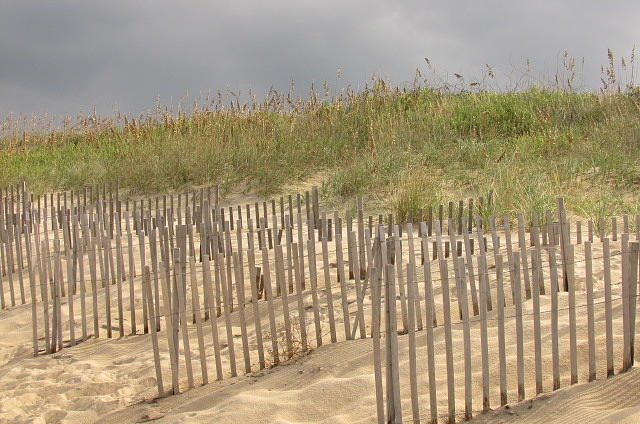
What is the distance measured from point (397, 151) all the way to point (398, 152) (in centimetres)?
6

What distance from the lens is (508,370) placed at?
3100 mm

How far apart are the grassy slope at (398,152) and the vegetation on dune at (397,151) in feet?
0.06

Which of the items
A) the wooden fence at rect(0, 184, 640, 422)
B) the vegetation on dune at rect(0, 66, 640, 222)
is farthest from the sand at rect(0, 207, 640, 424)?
the vegetation on dune at rect(0, 66, 640, 222)

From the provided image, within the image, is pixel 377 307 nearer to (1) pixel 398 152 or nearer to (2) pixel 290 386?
(2) pixel 290 386

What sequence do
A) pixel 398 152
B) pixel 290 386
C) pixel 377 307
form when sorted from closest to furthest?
1. pixel 377 307
2. pixel 290 386
3. pixel 398 152

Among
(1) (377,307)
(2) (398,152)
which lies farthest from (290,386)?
(2) (398,152)

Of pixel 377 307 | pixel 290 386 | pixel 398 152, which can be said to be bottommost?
pixel 290 386

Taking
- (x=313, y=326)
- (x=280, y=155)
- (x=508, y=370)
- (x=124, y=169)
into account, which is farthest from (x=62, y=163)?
(x=508, y=370)

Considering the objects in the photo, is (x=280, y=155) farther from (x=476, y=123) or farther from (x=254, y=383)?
(x=254, y=383)

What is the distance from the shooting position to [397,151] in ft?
28.5

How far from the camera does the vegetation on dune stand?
24.1ft

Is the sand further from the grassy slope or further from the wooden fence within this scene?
the grassy slope

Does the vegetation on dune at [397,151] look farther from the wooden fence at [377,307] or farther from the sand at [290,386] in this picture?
the sand at [290,386]

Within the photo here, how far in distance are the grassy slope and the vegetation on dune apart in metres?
0.02
